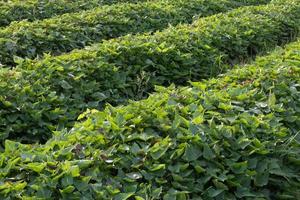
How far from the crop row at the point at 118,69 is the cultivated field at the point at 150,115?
0.04 ft

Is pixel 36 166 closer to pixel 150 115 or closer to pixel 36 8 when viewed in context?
pixel 150 115

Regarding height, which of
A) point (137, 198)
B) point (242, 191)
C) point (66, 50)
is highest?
point (137, 198)

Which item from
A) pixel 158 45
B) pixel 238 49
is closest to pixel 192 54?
pixel 158 45

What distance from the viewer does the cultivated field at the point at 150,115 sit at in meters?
2.91

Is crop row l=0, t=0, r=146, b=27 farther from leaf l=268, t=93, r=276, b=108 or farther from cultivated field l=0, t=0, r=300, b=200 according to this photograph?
leaf l=268, t=93, r=276, b=108

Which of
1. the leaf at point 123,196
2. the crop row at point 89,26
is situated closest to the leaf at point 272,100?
the leaf at point 123,196

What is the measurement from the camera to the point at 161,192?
9.39 ft

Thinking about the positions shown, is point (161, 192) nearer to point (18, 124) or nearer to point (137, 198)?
point (137, 198)

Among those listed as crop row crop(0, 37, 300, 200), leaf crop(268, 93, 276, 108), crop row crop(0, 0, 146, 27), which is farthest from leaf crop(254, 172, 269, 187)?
crop row crop(0, 0, 146, 27)

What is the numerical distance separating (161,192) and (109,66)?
9.27 feet

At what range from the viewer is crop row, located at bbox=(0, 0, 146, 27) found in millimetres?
8641

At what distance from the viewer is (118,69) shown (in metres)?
5.61

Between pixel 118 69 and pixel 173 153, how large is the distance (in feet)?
8.79

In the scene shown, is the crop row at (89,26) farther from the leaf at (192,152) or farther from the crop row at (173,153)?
the leaf at (192,152)
